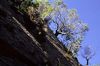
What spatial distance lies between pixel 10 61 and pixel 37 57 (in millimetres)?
3538

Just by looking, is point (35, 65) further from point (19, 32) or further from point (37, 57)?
point (19, 32)

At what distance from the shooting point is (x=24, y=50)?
2092 cm

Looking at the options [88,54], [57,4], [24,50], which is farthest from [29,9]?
[88,54]

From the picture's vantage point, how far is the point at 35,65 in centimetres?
2112

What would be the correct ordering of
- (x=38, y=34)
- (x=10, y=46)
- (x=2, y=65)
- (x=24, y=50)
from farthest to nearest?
(x=38, y=34), (x=24, y=50), (x=10, y=46), (x=2, y=65)

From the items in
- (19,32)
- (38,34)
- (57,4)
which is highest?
(57,4)

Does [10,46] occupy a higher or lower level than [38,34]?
lower

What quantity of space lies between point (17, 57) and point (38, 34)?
24.2 ft

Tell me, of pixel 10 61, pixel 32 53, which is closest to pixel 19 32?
pixel 32 53

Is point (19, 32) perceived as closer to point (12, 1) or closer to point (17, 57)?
point (17, 57)

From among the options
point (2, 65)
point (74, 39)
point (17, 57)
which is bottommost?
point (2, 65)

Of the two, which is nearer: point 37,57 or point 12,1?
point 37,57

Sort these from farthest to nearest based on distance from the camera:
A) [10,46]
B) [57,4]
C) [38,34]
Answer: [57,4] → [38,34] → [10,46]

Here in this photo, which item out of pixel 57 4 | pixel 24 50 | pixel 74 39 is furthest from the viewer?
pixel 57 4
